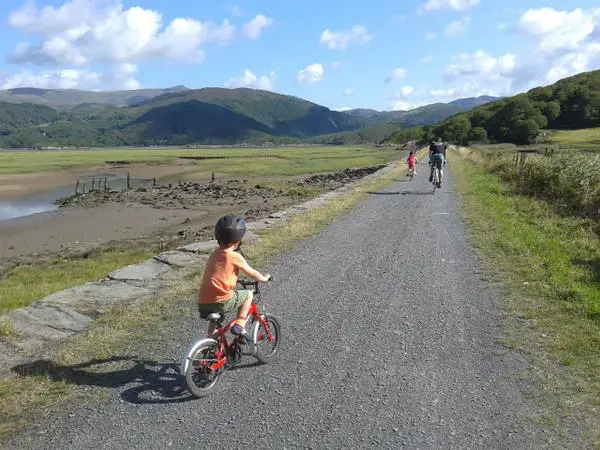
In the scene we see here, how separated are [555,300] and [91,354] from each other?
621cm

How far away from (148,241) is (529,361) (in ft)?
59.4

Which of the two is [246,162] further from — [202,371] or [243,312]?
[202,371]

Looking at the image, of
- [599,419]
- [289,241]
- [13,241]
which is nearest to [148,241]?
[13,241]

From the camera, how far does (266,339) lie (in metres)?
5.73

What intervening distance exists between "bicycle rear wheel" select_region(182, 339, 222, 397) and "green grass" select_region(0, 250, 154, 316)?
7.01 m

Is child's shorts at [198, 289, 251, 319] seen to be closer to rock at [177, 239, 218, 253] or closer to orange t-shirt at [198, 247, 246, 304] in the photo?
orange t-shirt at [198, 247, 246, 304]

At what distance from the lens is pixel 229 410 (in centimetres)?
447

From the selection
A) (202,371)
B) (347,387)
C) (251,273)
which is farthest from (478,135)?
(202,371)

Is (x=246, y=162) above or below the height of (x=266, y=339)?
below

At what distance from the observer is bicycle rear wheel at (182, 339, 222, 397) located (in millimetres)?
4617

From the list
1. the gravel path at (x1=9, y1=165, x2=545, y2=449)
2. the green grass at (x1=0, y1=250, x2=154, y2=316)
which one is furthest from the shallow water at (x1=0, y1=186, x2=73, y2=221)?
the gravel path at (x1=9, y1=165, x2=545, y2=449)

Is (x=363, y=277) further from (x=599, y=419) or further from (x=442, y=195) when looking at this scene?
(x=442, y=195)

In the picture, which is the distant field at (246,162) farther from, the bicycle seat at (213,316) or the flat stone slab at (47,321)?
the bicycle seat at (213,316)

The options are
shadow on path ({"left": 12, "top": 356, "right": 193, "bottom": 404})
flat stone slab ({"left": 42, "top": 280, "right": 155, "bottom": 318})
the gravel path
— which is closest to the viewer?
the gravel path
